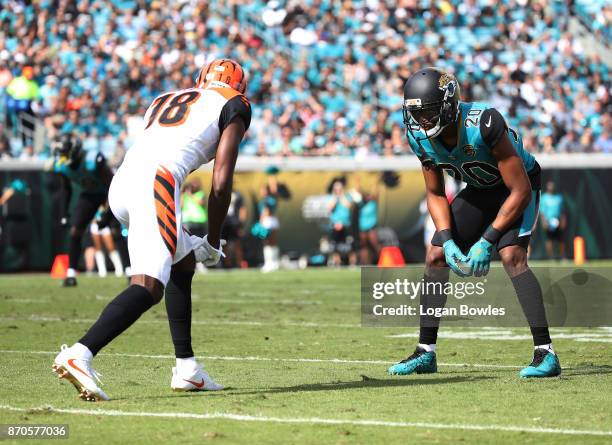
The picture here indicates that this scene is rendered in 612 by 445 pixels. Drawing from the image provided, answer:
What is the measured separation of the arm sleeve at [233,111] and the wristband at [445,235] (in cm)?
157

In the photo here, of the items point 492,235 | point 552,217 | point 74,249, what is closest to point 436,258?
point 492,235

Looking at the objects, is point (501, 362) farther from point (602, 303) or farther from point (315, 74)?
point (315, 74)

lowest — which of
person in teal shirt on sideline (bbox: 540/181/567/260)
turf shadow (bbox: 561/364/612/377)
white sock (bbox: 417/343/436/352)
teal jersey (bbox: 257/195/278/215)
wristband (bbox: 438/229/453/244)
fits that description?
person in teal shirt on sideline (bbox: 540/181/567/260)

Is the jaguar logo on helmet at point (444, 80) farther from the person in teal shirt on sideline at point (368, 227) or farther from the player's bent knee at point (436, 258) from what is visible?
the person in teal shirt on sideline at point (368, 227)

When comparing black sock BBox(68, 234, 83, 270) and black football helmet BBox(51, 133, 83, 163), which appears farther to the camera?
black sock BBox(68, 234, 83, 270)

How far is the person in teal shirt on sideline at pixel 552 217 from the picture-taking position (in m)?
23.8

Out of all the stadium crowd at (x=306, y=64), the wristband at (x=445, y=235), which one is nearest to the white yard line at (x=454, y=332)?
the wristband at (x=445, y=235)

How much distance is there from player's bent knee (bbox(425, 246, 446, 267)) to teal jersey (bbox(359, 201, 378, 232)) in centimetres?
1581

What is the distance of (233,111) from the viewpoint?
6387 mm

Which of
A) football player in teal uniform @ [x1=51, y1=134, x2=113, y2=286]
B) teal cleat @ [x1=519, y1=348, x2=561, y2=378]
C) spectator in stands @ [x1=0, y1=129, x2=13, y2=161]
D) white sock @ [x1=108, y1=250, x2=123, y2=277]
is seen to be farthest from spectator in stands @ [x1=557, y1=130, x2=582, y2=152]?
teal cleat @ [x1=519, y1=348, x2=561, y2=378]

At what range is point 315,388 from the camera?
21.9 ft

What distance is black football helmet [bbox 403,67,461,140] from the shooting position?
6946 mm

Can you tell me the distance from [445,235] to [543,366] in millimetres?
967

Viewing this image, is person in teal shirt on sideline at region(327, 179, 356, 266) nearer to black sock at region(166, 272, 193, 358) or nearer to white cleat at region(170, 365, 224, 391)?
black sock at region(166, 272, 193, 358)
